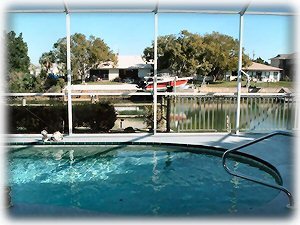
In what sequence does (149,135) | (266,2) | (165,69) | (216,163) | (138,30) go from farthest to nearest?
(165,69), (138,30), (149,135), (266,2), (216,163)

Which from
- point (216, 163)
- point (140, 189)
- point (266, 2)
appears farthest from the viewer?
point (266, 2)

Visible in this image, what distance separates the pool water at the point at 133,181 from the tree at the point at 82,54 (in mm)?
15350

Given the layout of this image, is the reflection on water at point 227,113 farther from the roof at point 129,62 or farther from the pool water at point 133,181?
the roof at point 129,62

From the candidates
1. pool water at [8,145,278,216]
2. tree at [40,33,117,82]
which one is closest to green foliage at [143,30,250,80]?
tree at [40,33,117,82]

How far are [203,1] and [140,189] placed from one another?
441 centimetres

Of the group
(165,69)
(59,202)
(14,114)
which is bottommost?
(59,202)

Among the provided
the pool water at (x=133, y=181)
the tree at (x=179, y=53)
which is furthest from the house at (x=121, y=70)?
the pool water at (x=133, y=181)

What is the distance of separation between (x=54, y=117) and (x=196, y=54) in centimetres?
2460

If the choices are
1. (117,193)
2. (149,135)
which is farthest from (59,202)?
(149,135)

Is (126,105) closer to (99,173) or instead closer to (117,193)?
(99,173)

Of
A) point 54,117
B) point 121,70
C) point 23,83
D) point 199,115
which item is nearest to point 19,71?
point 23,83

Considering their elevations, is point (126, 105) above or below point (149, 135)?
above

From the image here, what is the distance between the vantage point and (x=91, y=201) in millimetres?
4789

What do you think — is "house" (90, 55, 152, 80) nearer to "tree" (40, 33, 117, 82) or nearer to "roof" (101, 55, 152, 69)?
"roof" (101, 55, 152, 69)
